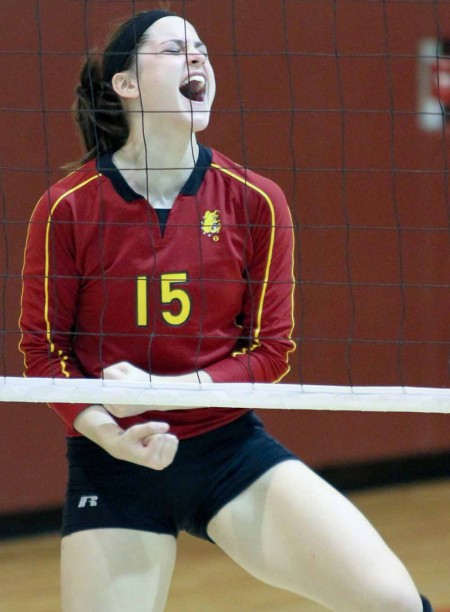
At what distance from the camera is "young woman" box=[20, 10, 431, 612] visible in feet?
6.02

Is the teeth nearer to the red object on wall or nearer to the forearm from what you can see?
the forearm

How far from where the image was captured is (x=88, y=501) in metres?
1.92

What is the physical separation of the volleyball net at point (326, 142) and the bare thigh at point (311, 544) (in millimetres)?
1708

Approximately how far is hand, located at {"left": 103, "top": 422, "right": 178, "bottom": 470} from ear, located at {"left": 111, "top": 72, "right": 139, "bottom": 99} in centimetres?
69

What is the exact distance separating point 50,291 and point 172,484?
16.7 inches

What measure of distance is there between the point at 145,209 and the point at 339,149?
6.90ft

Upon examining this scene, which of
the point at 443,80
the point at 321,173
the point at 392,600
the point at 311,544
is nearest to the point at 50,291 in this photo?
the point at 311,544

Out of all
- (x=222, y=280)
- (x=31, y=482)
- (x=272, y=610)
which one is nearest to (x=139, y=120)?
(x=222, y=280)

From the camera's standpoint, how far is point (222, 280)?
6.59ft

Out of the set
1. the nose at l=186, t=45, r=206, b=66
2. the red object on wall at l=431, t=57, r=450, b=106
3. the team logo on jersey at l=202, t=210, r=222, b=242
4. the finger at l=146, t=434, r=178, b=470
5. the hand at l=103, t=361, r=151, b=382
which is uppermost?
the red object on wall at l=431, t=57, r=450, b=106

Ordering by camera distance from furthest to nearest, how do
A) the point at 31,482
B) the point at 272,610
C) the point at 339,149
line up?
1. the point at 339,149
2. the point at 31,482
3. the point at 272,610

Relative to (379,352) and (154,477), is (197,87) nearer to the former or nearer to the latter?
(154,477)

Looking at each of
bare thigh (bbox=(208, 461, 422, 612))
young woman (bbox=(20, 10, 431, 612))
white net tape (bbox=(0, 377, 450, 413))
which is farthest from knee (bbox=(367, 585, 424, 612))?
white net tape (bbox=(0, 377, 450, 413))

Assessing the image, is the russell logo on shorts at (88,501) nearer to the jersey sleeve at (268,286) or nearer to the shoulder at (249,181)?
the jersey sleeve at (268,286)
